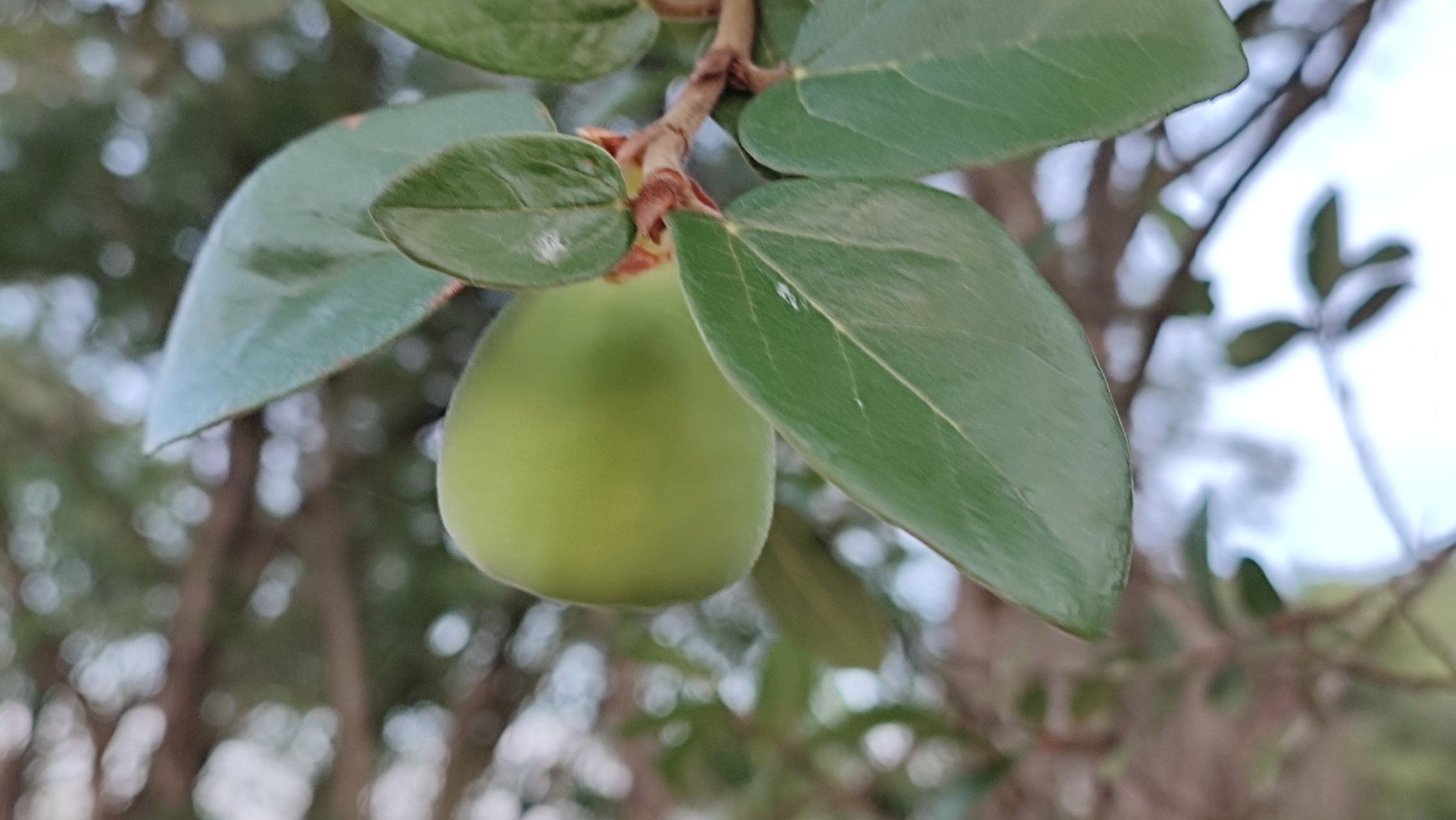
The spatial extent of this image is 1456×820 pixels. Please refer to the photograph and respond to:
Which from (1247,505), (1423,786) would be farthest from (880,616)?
(1423,786)

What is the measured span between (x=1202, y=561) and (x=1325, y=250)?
0.74ft

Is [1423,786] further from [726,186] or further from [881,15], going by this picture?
[881,15]

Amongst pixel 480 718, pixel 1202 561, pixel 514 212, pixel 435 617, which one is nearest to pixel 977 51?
pixel 514 212

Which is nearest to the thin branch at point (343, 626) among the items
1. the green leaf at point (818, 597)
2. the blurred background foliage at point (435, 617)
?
the blurred background foliage at point (435, 617)

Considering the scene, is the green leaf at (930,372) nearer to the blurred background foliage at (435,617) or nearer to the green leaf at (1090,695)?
the blurred background foliage at (435,617)

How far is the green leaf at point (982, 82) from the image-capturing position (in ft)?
0.69

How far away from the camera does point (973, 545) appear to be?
0.17 meters

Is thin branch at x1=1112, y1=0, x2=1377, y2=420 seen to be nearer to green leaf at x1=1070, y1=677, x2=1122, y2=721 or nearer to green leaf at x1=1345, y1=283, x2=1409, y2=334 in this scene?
green leaf at x1=1345, y1=283, x2=1409, y2=334

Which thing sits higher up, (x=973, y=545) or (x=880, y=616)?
(x=973, y=545)

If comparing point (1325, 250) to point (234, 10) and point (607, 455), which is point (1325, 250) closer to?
point (607, 455)

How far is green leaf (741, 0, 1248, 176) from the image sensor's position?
21cm

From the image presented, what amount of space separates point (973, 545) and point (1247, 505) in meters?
1.57

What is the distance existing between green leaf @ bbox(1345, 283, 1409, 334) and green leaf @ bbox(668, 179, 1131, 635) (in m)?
0.59

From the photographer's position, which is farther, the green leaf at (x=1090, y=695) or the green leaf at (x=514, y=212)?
the green leaf at (x=1090, y=695)
